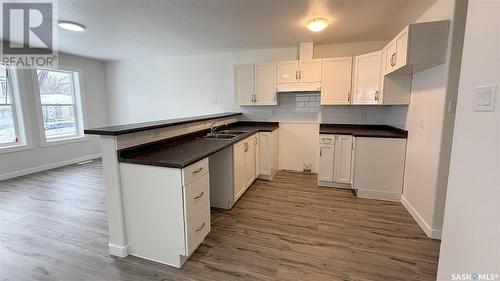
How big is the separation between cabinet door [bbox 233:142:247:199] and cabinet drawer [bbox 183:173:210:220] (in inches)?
28.4

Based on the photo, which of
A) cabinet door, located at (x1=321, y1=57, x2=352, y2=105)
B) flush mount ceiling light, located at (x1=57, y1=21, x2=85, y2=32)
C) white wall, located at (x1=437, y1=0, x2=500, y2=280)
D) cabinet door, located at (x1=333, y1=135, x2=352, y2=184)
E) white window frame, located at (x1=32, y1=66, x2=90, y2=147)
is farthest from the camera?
white window frame, located at (x1=32, y1=66, x2=90, y2=147)

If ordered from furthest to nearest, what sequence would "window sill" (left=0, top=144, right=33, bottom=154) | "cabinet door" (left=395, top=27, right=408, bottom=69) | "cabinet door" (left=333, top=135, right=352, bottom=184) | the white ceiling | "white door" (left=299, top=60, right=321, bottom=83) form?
"window sill" (left=0, top=144, right=33, bottom=154) → "white door" (left=299, top=60, right=321, bottom=83) → "cabinet door" (left=333, top=135, right=352, bottom=184) → the white ceiling → "cabinet door" (left=395, top=27, right=408, bottom=69)

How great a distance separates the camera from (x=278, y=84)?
391 centimetres

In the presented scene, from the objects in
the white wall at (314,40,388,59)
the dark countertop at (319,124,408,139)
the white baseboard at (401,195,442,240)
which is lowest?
the white baseboard at (401,195,442,240)

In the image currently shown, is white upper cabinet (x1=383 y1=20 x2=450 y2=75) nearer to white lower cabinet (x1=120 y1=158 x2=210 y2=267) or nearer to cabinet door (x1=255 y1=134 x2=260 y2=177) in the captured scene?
cabinet door (x1=255 y1=134 x2=260 y2=177)

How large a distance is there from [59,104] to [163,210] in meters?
4.77

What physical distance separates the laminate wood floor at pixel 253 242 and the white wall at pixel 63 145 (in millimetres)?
1107

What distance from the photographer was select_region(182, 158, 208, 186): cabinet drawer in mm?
1701

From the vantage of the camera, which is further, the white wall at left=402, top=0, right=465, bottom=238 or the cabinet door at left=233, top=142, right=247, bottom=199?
the cabinet door at left=233, top=142, right=247, bottom=199

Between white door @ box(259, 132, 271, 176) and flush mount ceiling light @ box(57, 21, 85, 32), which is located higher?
flush mount ceiling light @ box(57, 21, 85, 32)

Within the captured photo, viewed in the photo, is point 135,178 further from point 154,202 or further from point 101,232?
point 101,232

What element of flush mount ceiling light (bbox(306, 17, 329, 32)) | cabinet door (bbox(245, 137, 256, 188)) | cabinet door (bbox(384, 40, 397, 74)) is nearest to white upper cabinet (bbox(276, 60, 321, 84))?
flush mount ceiling light (bbox(306, 17, 329, 32))

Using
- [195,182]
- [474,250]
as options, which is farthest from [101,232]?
[474,250]

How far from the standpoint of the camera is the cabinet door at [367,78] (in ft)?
10.3
